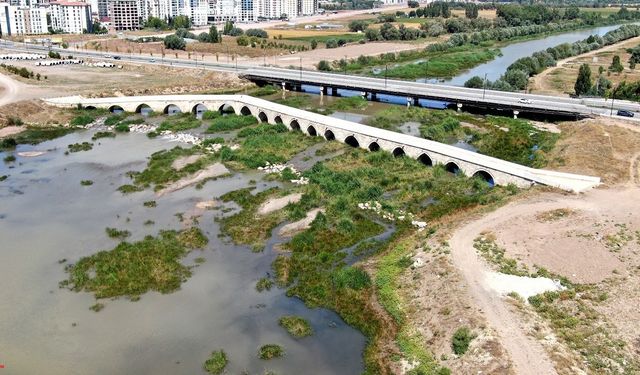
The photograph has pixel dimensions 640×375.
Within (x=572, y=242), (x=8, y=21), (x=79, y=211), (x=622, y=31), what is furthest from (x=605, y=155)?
(x=8, y=21)

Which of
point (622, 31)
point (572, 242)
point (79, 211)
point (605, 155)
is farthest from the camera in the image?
point (622, 31)

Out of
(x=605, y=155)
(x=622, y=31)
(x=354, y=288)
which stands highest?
(x=622, y=31)

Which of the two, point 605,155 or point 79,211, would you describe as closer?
point 79,211

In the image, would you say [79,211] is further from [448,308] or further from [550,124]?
[550,124]

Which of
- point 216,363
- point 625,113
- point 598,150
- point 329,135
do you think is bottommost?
point 216,363

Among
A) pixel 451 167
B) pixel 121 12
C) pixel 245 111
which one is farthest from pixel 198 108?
pixel 121 12

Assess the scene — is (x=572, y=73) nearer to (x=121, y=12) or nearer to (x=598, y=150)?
(x=598, y=150)
